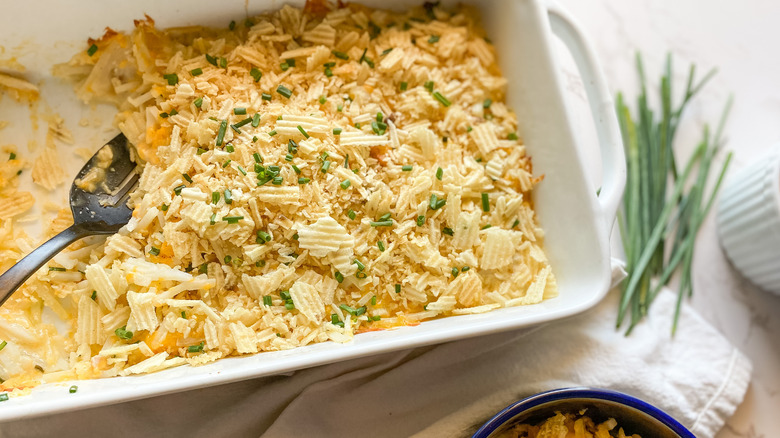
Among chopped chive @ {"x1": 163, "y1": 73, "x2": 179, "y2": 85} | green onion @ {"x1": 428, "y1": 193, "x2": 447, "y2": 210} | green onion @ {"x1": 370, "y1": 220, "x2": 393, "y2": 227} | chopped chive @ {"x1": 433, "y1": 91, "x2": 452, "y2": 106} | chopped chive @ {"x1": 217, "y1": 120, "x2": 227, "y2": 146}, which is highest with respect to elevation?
chopped chive @ {"x1": 163, "y1": 73, "x2": 179, "y2": 85}

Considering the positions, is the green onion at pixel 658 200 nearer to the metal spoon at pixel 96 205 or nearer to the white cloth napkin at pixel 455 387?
the white cloth napkin at pixel 455 387

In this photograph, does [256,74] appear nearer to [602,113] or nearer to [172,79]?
[172,79]

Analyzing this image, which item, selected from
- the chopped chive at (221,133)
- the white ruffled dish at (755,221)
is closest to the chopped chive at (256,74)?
the chopped chive at (221,133)

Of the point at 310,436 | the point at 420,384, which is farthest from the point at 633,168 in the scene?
the point at 310,436

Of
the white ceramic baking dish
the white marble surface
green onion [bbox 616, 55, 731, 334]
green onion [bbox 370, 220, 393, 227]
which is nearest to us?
the white ceramic baking dish

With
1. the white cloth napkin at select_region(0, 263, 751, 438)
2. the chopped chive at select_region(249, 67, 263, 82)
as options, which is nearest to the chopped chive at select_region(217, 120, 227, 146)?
the chopped chive at select_region(249, 67, 263, 82)

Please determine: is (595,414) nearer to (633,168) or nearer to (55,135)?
(633,168)

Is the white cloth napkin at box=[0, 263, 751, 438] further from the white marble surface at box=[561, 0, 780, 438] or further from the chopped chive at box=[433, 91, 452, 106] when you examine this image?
the chopped chive at box=[433, 91, 452, 106]
